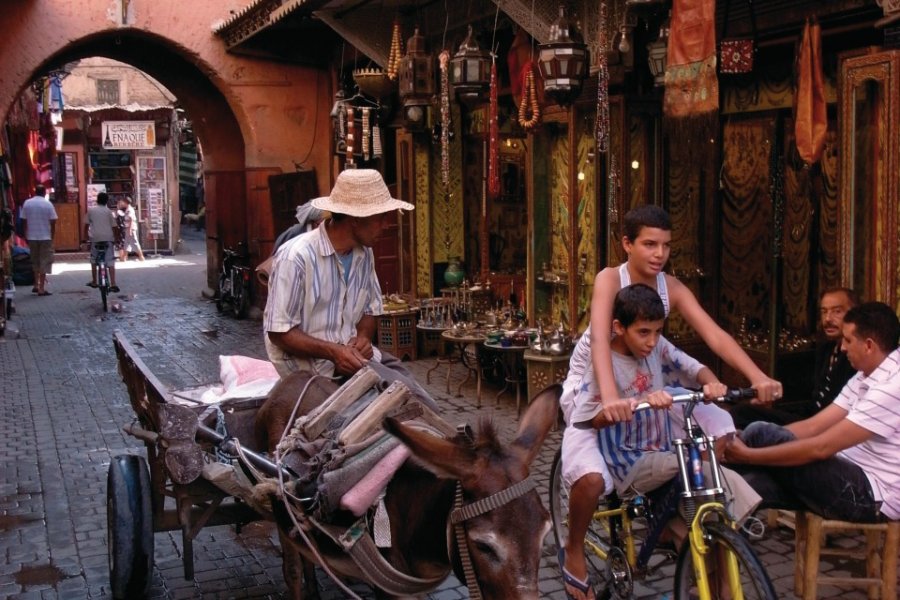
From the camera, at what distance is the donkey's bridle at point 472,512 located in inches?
122

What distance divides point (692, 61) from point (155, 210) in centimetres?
2734

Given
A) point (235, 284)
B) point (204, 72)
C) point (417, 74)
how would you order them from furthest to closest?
1. point (235, 284)
2. point (204, 72)
3. point (417, 74)

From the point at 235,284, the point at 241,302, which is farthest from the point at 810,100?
the point at 235,284

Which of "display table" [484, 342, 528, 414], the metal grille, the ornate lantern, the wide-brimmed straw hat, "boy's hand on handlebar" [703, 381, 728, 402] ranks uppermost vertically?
the metal grille

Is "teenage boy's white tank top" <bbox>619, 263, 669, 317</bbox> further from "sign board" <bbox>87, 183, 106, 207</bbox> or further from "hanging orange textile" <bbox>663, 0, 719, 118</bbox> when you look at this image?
"sign board" <bbox>87, 183, 106, 207</bbox>

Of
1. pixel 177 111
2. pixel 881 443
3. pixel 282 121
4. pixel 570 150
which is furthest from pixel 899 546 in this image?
pixel 177 111

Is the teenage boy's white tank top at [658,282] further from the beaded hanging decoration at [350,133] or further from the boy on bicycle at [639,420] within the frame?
the beaded hanging decoration at [350,133]

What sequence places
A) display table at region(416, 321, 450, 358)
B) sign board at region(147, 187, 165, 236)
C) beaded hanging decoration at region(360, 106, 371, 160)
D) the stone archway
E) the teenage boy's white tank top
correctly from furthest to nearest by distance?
sign board at region(147, 187, 165, 236), the stone archway, beaded hanging decoration at region(360, 106, 371, 160), display table at region(416, 321, 450, 358), the teenage boy's white tank top

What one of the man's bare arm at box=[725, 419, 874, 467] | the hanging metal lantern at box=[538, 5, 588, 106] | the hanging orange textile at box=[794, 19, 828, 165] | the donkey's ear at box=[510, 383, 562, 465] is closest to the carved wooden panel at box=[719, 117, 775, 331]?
the hanging metal lantern at box=[538, 5, 588, 106]

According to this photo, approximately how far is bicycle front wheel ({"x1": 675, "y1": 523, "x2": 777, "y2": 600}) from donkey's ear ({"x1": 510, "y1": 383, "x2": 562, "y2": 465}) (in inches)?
33.5

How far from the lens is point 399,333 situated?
12.1 m

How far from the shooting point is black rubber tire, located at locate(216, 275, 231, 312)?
676 inches

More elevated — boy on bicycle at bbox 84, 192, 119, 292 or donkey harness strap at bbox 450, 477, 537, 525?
boy on bicycle at bbox 84, 192, 119, 292

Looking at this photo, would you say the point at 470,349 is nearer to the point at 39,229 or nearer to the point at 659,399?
the point at 659,399
